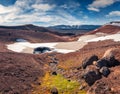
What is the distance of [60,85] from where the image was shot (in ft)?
173

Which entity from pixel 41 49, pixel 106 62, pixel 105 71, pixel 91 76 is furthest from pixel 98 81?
pixel 41 49

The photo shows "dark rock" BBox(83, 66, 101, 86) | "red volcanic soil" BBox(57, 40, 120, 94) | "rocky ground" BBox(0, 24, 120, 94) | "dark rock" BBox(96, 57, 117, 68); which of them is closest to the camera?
"red volcanic soil" BBox(57, 40, 120, 94)

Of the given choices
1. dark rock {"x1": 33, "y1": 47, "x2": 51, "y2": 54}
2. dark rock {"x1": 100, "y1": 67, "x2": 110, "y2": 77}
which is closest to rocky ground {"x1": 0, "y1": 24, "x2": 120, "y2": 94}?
dark rock {"x1": 100, "y1": 67, "x2": 110, "y2": 77}

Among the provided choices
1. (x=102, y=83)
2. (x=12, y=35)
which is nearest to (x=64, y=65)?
(x=102, y=83)

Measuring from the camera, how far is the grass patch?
49366mm

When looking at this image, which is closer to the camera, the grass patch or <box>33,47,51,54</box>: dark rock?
the grass patch

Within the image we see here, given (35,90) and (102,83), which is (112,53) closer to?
(102,83)

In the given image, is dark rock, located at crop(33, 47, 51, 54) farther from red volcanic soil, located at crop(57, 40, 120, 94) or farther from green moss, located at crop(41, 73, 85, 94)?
green moss, located at crop(41, 73, 85, 94)

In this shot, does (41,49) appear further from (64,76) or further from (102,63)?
(102,63)

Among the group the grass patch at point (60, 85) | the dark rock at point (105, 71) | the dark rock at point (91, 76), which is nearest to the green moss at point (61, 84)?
the grass patch at point (60, 85)

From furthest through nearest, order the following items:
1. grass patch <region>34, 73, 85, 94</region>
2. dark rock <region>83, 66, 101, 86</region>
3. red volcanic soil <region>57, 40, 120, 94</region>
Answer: dark rock <region>83, 66, 101, 86</region>, grass patch <region>34, 73, 85, 94</region>, red volcanic soil <region>57, 40, 120, 94</region>

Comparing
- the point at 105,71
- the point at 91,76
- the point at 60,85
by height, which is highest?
the point at 105,71

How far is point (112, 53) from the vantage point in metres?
58.7

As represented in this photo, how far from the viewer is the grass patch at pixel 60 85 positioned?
162ft
